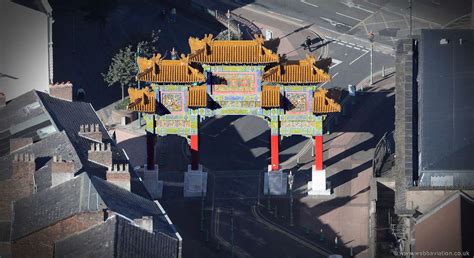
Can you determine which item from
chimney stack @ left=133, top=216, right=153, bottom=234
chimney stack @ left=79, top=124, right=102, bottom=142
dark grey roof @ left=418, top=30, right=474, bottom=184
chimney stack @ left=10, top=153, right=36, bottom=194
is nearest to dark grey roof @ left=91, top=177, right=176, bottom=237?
chimney stack @ left=133, top=216, right=153, bottom=234

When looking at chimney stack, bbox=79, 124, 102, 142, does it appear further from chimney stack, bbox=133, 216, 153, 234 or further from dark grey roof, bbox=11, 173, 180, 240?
chimney stack, bbox=133, 216, 153, 234

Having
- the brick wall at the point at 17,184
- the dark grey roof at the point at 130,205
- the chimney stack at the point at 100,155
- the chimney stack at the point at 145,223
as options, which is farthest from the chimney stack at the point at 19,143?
the chimney stack at the point at 145,223

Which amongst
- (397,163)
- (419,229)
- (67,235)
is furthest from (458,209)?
(67,235)

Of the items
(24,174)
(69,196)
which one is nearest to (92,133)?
(24,174)

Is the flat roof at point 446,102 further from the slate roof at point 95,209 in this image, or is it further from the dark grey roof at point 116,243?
the dark grey roof at point 116,243

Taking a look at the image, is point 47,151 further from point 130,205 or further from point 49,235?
point 49,235

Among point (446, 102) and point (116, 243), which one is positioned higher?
point (446, 102)
